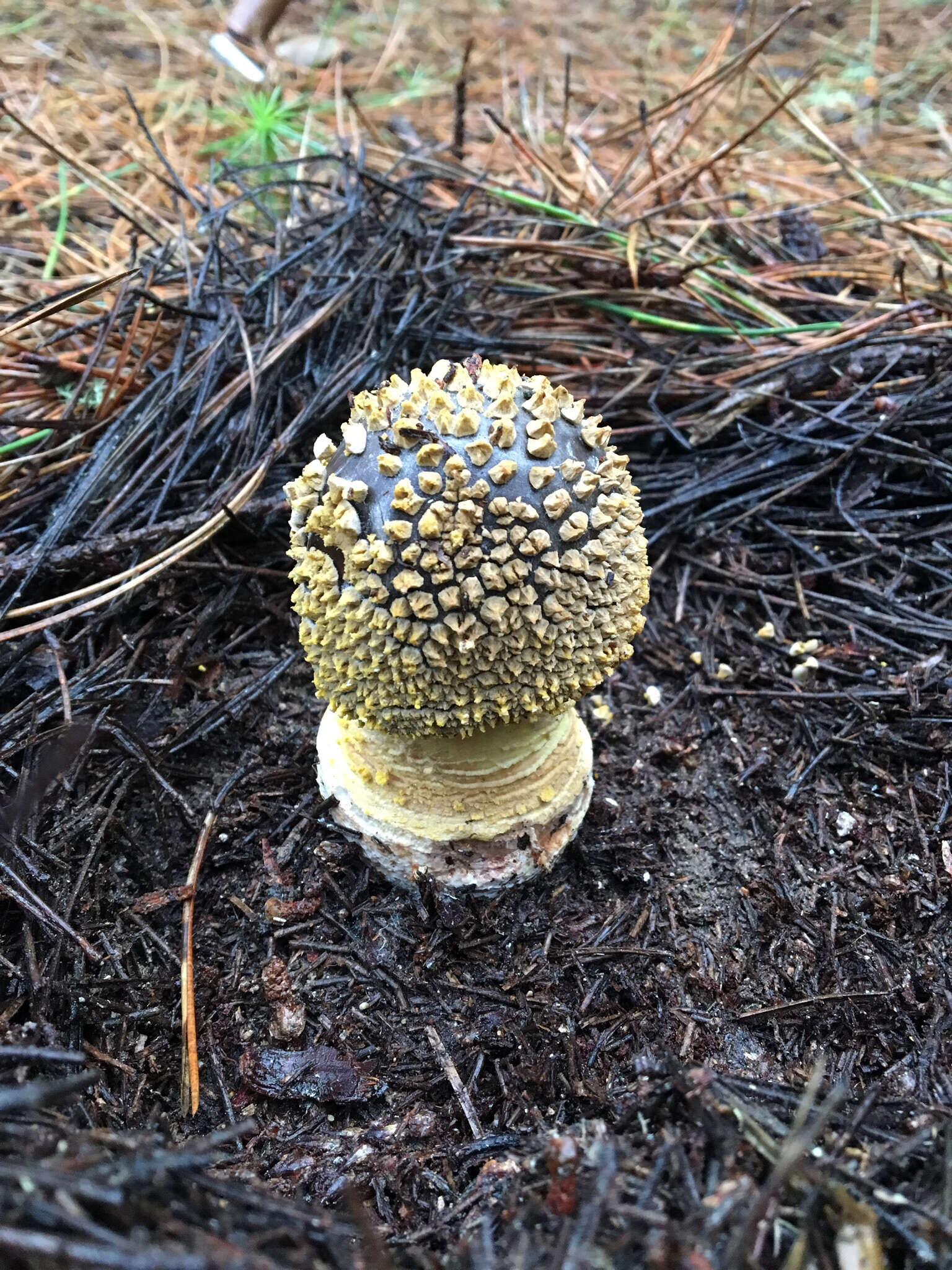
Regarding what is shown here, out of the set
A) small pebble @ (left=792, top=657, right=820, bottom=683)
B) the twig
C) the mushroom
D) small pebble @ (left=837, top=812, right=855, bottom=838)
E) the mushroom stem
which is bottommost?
small pebble @ (left=837, top=812, right=855, bottom=838)

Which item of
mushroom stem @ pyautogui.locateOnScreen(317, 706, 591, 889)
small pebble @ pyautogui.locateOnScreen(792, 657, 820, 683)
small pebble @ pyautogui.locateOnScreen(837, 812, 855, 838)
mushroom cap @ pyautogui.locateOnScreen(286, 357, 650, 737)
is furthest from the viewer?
small pebble @ pyautogui.locateOnScreen(792, 657, 820, 683)

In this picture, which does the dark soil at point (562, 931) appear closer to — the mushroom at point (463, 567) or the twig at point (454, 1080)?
the twig at point (454, 1080)

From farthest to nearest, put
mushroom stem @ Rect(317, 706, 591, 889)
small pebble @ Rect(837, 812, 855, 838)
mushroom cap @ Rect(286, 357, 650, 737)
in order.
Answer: small pebble @ Rect(837, 812, 855, 838) < mushroom stem @ Rect(317, 706, 591, 889) < mushroom cap @ Rect(286, 357, 650, 737)

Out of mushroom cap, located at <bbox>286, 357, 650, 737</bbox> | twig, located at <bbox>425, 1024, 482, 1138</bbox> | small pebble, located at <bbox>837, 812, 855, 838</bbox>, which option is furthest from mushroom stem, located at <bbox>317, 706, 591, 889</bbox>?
small pebble, located at <bbox>837, 812, 855, 838</bbox>

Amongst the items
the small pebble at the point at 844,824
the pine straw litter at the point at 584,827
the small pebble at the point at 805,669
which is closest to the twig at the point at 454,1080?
the pine straw litter at the point at 584,827

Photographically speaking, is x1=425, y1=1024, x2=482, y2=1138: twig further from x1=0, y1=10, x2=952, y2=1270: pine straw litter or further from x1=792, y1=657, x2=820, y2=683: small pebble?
x1=792, y1=657, x2=820, y2=683: small pebble

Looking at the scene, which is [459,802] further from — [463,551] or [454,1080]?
[463,551]

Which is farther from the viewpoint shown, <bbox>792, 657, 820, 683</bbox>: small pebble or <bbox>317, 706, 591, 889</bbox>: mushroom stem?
<bbox>792, 657, 820, 683</bbox>: small pebble

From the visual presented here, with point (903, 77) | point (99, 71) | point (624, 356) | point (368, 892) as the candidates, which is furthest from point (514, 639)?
point (903, 77)

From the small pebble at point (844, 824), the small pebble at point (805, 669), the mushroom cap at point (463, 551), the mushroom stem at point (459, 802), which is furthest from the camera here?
the small pebble at point (805, 669)
